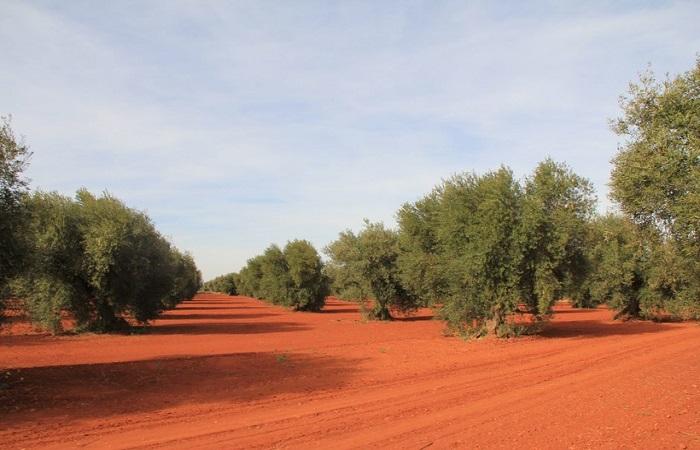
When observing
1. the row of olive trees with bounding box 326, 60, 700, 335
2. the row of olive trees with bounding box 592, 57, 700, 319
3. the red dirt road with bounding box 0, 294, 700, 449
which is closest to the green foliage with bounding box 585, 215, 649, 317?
the row of olive trees with bounding box 326, 60, 700, 335

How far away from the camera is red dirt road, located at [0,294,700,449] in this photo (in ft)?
28.3

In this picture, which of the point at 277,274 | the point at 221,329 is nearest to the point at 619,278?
the point at 221,329

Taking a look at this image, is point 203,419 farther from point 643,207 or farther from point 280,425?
point 643,207

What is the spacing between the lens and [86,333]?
30984 mm

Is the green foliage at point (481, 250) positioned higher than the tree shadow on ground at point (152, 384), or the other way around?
the green foliage at point (481, 250)

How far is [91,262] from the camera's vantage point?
1147 inches

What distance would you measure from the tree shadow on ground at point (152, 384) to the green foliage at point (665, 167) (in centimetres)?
874

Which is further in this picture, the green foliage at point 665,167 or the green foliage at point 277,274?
the green foliage at point 277,274

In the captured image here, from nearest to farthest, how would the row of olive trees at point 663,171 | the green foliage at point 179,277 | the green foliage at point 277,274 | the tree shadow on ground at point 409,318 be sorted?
the row of olive trees at point 663,171 < the tree shadow on ground at point 409,318 < the green foliage at point 179,277 < the green foliage at point 277,274

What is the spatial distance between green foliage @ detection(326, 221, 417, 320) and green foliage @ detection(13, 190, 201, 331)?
52.0 feet

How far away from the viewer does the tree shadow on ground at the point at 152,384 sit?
11.4 meters

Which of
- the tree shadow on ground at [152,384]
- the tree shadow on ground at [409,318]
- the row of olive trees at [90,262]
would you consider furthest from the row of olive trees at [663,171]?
the tree shadow on ground at [409,318]

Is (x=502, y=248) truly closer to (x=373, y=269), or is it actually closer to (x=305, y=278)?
(x=373, y=269)

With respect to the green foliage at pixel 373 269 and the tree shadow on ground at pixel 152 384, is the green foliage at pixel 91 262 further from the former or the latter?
the green foliage at pixel 373 269
